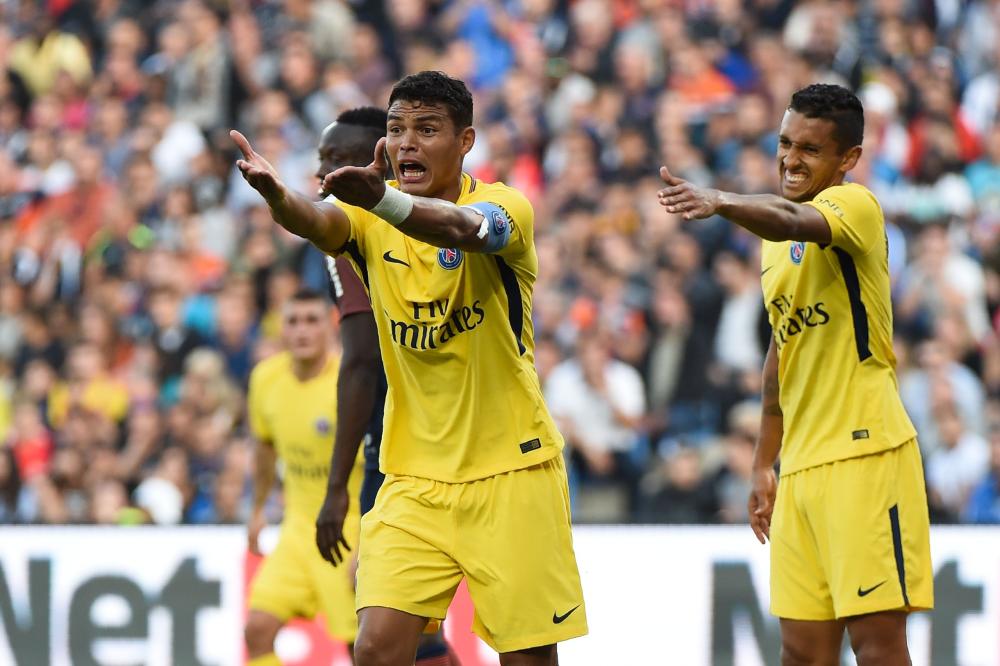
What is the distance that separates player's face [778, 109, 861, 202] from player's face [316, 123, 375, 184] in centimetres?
187

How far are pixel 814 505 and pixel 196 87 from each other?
39.1 feet

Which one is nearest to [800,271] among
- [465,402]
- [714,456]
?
[465,402]

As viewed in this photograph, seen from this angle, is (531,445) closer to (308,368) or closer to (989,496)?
(308,368)

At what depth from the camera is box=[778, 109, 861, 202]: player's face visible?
6.82 meters

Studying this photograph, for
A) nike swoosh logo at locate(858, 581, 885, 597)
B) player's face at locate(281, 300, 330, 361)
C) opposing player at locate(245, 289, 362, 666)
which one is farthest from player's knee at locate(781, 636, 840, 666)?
player's face at locate(281, 300, 330, 361)

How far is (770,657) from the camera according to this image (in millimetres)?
10469

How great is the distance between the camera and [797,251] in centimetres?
688

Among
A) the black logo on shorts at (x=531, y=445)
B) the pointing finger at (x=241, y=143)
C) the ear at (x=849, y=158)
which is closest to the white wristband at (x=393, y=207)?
the pointing finger at (x=241, y=143)

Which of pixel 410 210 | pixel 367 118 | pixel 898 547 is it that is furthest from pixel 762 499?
pixel 410 210

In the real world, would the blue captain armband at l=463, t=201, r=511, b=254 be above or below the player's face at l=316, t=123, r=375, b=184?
below

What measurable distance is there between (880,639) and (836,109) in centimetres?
195

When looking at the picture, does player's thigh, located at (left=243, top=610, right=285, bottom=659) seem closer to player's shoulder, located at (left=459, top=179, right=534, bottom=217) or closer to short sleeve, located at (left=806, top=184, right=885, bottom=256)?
player's shoulder, located at (left=459, top=179, right=534, bottom=217)

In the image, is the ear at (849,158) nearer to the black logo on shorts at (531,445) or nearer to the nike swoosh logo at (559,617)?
the black logo on shorts at (531,445)

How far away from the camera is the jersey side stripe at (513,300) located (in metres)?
6.48
